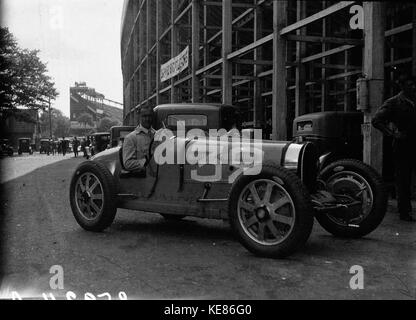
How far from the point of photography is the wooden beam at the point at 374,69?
265 inches

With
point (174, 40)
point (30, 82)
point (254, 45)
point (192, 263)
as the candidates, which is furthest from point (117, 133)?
point (30, 82)

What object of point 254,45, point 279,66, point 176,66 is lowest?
point 279,66

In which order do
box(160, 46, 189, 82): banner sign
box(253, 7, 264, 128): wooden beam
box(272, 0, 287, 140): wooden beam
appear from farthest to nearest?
box(160, 46, 189, 82): banner sign → box(253, 7, 264, 128): wooden beam → box(272, 0, 287, 140): wooden beam

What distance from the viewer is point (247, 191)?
3848 mm

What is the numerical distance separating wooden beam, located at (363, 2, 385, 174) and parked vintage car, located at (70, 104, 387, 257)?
2363mm

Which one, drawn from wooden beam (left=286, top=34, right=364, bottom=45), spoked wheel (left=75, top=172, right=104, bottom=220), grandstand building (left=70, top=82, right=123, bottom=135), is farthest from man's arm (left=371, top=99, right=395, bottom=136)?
grandstand building (left=70, top=82, right=123, bottom=135)

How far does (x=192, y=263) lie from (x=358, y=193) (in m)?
1.87

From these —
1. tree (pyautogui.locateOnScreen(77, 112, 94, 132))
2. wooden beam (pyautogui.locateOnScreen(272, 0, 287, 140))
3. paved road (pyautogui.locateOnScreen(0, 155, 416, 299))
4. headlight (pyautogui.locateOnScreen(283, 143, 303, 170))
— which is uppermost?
tree (pyautogui.locateOnScreen(77, 112, 94, 132))

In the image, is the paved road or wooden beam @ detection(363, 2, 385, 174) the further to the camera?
wooden beam @ detection(363, 2, 385, 174)

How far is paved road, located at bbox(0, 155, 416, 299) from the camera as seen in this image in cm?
301

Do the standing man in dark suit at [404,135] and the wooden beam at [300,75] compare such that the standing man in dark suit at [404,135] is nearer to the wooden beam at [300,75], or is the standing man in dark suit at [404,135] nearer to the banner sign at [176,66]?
the wooden beam at [300,75]

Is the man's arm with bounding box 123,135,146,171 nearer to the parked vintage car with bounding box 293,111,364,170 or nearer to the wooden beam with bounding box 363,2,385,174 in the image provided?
the parked vintage car with bounding box 293,111,364,170

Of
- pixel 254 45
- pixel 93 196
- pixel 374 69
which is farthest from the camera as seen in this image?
pixel 254 45

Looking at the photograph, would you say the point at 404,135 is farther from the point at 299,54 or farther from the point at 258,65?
the point at 258,65
